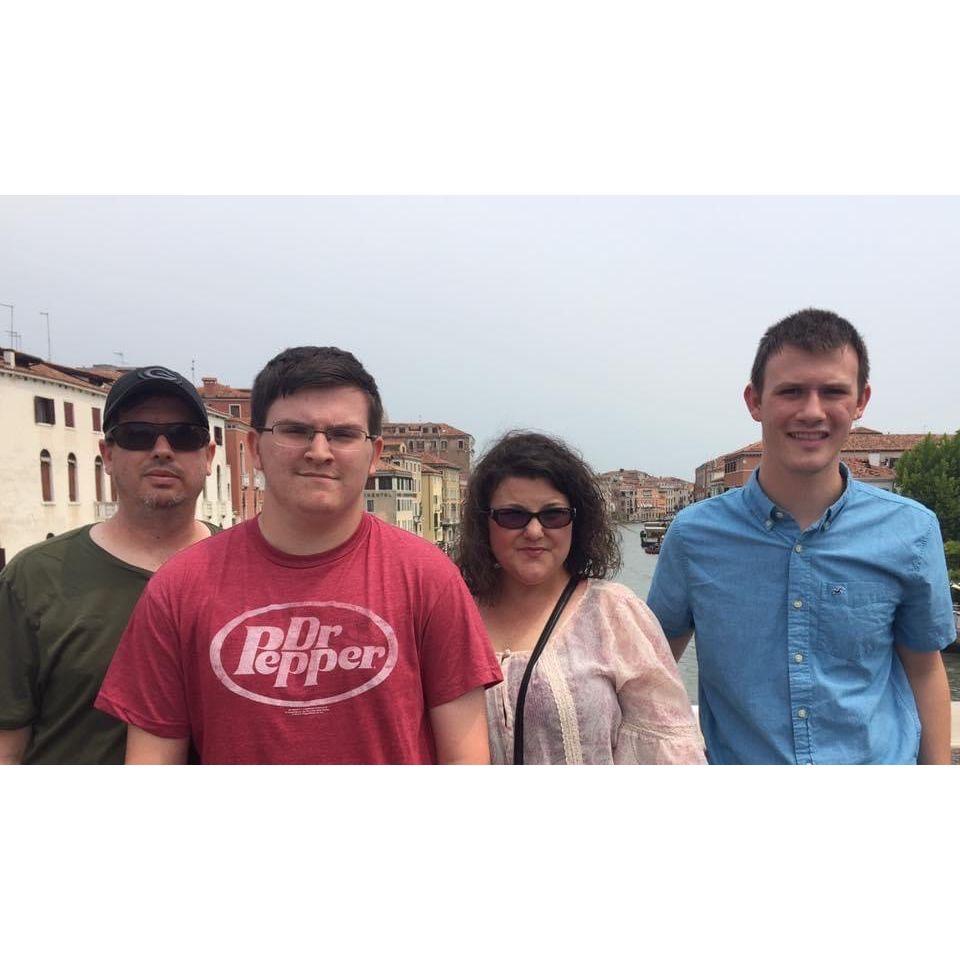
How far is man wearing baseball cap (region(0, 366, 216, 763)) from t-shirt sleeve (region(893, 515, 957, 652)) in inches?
64.1

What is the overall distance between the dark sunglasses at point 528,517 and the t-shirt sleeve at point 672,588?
Answer: 0.36 metres

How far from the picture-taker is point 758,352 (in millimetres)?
1549

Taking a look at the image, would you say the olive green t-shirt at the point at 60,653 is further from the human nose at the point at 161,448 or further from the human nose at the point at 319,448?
the human nose at the point at 319,448

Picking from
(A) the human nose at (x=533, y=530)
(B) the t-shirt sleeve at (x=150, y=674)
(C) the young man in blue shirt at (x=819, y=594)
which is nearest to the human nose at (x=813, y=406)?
(C) the young man in blue shirt at (x=819, y=594)

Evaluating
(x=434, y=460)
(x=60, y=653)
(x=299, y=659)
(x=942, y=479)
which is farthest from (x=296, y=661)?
(x=942, y=479)

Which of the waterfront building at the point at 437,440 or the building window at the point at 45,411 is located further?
the building window at the point at 45,411

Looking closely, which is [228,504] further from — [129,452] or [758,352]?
[758,352]

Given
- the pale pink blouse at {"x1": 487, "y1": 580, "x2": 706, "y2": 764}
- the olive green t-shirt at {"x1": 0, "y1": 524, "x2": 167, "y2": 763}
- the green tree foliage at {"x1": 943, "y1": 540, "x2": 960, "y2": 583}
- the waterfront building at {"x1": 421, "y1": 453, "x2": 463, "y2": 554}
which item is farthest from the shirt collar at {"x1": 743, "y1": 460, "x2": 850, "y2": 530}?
the green tree foliage at {"x1": 943, "y1": 540, "x2": 960, "y2": 583}

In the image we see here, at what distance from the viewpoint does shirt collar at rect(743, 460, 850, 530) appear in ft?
5.04

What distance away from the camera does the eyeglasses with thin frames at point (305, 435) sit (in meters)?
1.20

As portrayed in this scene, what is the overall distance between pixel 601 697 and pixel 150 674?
2.69 ft

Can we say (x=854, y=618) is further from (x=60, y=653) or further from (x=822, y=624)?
(x=60, y=653)
